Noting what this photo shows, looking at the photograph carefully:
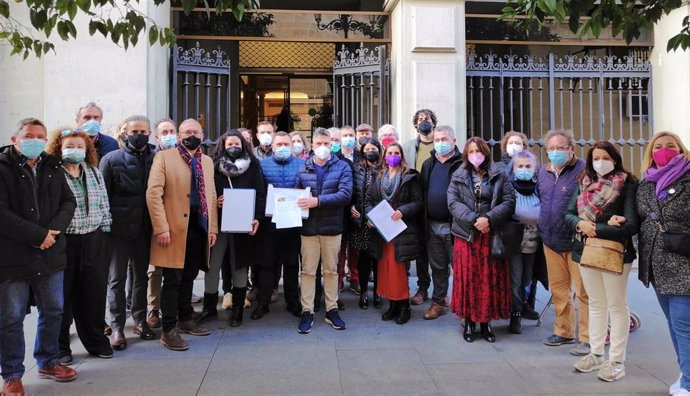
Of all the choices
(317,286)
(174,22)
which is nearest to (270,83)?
(174,22)

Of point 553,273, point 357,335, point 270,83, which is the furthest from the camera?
point 270,83

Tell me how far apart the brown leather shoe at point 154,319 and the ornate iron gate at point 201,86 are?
398 cm

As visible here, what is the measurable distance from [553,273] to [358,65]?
531cm

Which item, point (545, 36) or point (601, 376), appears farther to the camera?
point (545, 36)

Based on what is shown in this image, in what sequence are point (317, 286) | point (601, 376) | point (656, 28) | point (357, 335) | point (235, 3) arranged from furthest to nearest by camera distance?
point (656, 28), point (317, 286), point (357, 335), point (601, 376), point (235, 3)

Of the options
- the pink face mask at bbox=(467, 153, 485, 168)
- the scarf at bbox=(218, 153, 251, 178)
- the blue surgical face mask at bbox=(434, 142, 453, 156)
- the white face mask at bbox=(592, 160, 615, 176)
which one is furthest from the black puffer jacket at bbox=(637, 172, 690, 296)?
the scarf at bbox=(218, 153, 251, 178)

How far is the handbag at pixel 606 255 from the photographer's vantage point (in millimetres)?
3918

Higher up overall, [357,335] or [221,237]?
[221,237]

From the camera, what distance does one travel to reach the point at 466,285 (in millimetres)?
4957

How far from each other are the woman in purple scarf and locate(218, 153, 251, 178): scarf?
11.4 feet

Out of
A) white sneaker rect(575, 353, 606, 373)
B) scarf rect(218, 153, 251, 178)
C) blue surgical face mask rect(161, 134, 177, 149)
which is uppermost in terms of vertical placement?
blue surgical face mask rect(161, 134, 177, 149)

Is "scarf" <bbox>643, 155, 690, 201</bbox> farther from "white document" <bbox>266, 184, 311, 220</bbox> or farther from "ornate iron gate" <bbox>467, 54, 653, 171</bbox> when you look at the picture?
"ornate iron gate" <bbox>467, 54, 653, 171</bbox>

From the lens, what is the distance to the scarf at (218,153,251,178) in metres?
5.18

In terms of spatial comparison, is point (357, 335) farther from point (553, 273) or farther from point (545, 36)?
point (545, 36)
